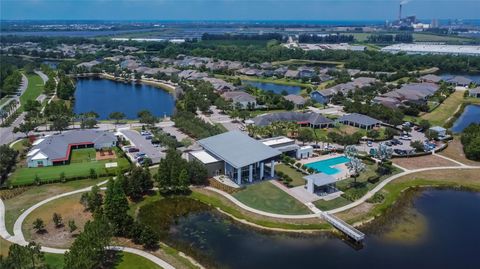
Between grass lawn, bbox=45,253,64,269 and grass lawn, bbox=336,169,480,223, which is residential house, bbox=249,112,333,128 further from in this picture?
grass lawn, bbox=45,253,64,269

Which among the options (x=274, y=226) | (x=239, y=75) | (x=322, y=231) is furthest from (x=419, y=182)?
(x=239, y=75)

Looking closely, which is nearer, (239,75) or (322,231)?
(322,231)

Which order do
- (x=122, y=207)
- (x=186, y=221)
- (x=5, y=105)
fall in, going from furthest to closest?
(x=5, y=105) → (x=186, y=221) → (x=122, y=207)

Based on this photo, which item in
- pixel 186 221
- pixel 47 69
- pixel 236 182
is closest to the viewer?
pixel 186 221

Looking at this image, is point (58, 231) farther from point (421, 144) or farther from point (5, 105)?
point (5, 105)

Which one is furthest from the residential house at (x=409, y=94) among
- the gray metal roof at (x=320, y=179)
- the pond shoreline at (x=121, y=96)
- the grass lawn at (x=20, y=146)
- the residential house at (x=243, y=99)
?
the grass lawn at (x=20, y=146)

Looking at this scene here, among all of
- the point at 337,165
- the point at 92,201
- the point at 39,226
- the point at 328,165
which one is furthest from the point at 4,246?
the point at 337,165
